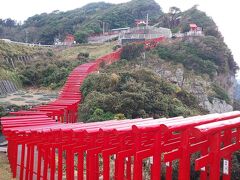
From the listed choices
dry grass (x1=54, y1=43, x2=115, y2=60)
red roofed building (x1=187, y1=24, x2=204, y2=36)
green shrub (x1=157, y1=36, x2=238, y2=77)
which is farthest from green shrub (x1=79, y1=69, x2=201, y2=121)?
red roofed building (x1=187, y1=24, x2=204, y2=36)

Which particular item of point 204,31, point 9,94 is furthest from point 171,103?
point 204,31

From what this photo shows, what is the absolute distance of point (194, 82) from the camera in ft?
114

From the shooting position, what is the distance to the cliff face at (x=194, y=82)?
3231 cm

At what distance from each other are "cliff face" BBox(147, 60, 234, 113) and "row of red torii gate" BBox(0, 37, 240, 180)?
1960cm

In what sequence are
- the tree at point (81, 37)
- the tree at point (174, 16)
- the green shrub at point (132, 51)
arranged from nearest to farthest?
the green shrub at point (132, 51), the tree at point (174, 16), the tree at point (81, 37)

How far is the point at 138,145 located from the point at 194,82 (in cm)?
2917

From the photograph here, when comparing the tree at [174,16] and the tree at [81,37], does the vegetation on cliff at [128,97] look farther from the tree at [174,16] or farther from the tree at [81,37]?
the tree at [81,37]

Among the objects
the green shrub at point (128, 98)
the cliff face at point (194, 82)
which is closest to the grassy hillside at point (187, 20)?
the cliff face at point (194, 82)

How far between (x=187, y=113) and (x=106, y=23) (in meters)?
63.3

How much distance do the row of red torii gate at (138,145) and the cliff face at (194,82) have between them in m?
19.6

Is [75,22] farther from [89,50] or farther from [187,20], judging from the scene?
[89,50]

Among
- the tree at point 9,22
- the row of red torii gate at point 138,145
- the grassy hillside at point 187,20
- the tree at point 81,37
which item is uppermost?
the tree at point 9,22

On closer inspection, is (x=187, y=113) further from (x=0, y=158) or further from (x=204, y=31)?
(x=204, y=31)

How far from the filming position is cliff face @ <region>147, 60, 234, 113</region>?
3231cm
